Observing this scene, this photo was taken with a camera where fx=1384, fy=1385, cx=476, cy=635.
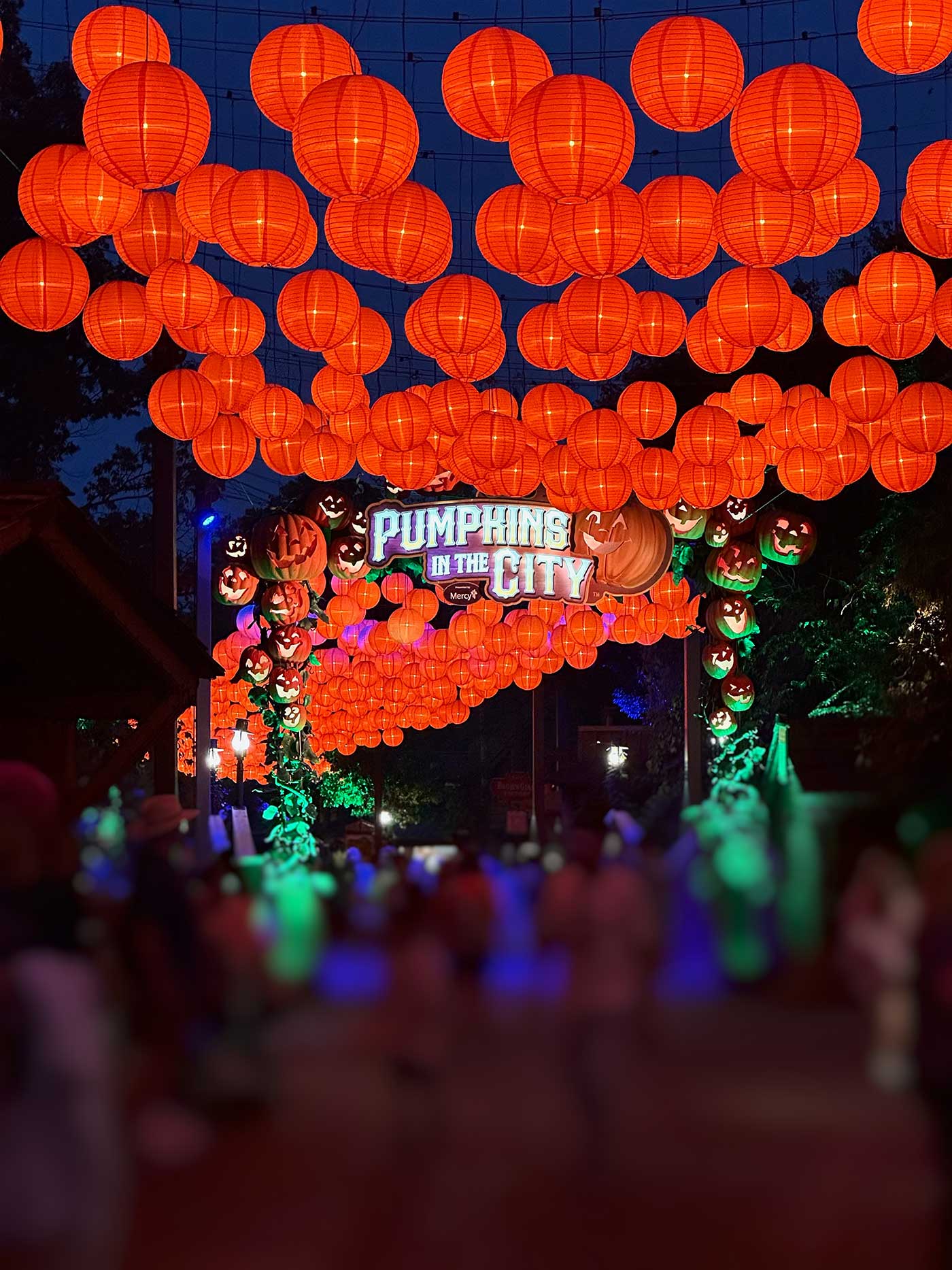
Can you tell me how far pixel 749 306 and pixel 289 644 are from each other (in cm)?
704

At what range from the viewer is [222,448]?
873 centimetres

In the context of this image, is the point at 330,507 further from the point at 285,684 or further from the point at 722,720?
the point at 722,720

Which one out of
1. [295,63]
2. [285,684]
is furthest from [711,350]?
[285,684]

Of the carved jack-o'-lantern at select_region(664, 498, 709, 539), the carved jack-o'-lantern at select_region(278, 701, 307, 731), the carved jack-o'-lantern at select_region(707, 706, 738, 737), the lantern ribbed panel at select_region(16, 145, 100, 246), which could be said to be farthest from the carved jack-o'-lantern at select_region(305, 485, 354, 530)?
the lantern ribbed panel at select_region(16, 145, 100, 246)

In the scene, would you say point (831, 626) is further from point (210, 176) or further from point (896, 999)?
point (896, 999)

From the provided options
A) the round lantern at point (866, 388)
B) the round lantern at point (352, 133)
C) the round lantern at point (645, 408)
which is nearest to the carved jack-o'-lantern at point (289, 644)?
the round lantern at point (645, 408)

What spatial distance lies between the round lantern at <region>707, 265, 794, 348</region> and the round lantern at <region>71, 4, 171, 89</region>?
292 cm

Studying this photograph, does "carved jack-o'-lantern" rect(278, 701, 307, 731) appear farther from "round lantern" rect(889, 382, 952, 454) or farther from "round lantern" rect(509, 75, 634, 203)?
"round lantern" rect(509, 75, 634, 203)

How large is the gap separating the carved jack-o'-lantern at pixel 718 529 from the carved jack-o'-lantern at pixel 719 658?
971mm

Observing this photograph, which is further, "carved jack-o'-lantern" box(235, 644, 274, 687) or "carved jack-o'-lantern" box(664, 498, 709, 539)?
"carved jack-o'-lantern" box(235, 644, 274, 687)

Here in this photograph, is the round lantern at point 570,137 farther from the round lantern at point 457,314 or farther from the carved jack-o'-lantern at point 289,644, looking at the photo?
the carved jack-o'-lantern at point 289,644

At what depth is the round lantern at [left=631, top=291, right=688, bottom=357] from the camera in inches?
310

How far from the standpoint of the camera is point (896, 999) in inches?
70.7

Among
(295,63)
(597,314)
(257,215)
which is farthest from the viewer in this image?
(597,314)
